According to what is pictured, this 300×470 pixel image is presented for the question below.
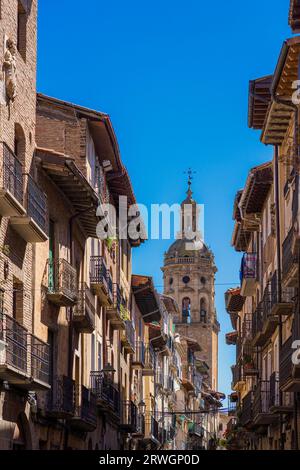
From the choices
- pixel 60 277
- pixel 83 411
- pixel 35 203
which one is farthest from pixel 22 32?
pixel 83 411

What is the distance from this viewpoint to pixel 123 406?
4666 centimetres

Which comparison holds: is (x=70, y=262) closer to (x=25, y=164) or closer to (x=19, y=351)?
(x=25, y=164)

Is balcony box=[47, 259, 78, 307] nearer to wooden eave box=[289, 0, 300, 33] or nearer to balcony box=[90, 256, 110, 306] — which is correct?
balcony box=[90, 256, 110, 306]

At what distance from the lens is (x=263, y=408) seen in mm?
37406

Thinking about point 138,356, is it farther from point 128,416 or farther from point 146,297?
point 128,416

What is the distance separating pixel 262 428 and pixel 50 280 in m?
15.1

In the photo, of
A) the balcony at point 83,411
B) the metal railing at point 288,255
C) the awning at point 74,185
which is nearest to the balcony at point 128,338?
the awning at point 74,185

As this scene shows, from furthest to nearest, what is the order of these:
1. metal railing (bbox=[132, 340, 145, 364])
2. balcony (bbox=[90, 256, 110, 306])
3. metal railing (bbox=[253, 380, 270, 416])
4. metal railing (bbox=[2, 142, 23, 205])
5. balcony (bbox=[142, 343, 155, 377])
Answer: balcony (bbox=[142, 343, 155, 377])
metal railing (bbox=[132, 340, 145, 364])
metal railing (bbox=[253, 380, 270, 416])
balcony (bbox=[90, 256, 110, 306])
metal railing (bbox=[2, 142, 23, 205])

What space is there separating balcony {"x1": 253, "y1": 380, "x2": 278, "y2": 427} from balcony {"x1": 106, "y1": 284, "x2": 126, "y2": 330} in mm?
6046

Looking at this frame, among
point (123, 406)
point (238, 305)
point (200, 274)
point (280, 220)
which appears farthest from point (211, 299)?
point (280, 220)

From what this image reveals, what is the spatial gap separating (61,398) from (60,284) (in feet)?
9.62

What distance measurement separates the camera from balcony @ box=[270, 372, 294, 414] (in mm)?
31859

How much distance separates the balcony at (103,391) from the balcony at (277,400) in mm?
5633

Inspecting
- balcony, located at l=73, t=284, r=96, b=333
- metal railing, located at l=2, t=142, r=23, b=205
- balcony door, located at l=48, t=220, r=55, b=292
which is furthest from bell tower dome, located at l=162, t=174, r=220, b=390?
metal railing, located at l=2, t=142, r=23, b=205
